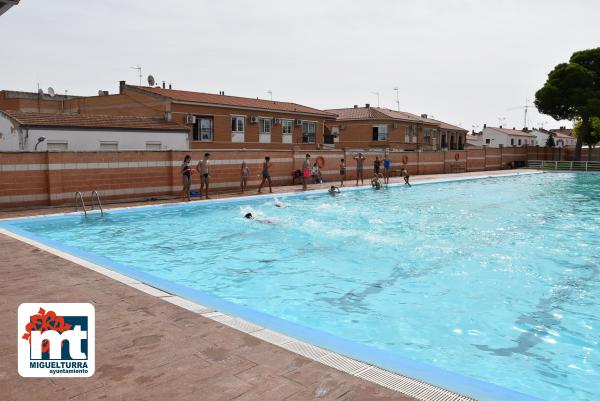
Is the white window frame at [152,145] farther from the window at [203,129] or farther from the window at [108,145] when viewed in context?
the window at [203,129]

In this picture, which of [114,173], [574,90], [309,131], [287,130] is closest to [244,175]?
[114,173]

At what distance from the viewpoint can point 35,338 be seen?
4.43 m

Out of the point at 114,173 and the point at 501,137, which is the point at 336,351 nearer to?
the point at 114,173

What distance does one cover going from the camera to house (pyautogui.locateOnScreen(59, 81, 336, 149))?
97.1ft

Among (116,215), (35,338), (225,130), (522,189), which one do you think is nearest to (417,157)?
(522,189)

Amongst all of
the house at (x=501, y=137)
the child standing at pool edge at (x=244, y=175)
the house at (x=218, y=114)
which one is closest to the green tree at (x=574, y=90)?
the house at (x=501, y=137)

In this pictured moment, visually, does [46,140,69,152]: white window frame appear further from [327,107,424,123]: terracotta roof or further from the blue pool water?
[327,107,424,123]: terracotta roof

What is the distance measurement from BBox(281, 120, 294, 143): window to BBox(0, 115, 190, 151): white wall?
9826mm

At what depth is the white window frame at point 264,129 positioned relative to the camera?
34250 millimetres

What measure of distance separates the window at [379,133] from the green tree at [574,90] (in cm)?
1777

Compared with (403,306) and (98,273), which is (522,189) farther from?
(98,273)

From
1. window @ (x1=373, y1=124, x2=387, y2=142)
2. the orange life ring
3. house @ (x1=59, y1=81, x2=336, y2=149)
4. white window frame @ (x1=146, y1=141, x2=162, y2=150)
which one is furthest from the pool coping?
window @ (x1=373, y1=124, x2=387, y2=142)

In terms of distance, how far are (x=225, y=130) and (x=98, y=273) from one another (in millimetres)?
25290

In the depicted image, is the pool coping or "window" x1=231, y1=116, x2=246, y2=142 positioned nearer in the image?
the pool coping
